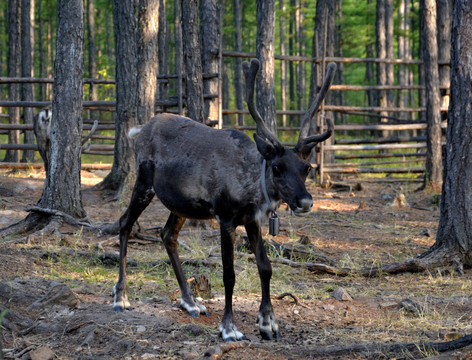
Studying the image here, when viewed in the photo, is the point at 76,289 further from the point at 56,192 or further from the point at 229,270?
the point at 56,192

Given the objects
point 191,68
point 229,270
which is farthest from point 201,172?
point 191,68

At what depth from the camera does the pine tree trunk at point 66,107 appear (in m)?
7.87

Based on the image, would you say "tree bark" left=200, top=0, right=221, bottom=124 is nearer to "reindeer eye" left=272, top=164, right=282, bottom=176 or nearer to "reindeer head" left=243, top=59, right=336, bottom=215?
"reindeer head" left=243, top=59, right=336, bottom=215

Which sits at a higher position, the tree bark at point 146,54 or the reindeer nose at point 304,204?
the tree bark at point 146,54

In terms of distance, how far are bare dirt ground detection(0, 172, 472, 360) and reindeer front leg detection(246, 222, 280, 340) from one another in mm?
106

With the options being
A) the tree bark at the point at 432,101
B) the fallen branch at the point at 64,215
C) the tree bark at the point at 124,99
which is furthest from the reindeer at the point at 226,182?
the tree bark at the point at 432,101

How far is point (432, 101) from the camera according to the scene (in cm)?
1301

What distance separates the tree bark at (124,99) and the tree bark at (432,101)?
6396mm

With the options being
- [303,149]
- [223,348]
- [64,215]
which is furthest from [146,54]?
[223,348]

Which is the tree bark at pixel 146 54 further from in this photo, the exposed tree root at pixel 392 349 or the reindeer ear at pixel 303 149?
the exposed tree root at pixel 392 349

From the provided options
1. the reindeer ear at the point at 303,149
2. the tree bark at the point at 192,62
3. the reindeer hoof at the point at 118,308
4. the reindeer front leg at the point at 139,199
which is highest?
the tree bark at the point at 192,62

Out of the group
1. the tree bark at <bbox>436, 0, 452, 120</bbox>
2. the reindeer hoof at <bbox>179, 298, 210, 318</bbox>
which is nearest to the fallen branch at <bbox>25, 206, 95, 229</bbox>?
the reindeer hoof at <bbox>179, 298, 210, 318</bbox>

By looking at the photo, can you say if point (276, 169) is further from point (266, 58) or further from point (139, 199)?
point (266, 58)

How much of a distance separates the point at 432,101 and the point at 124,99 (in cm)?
687
